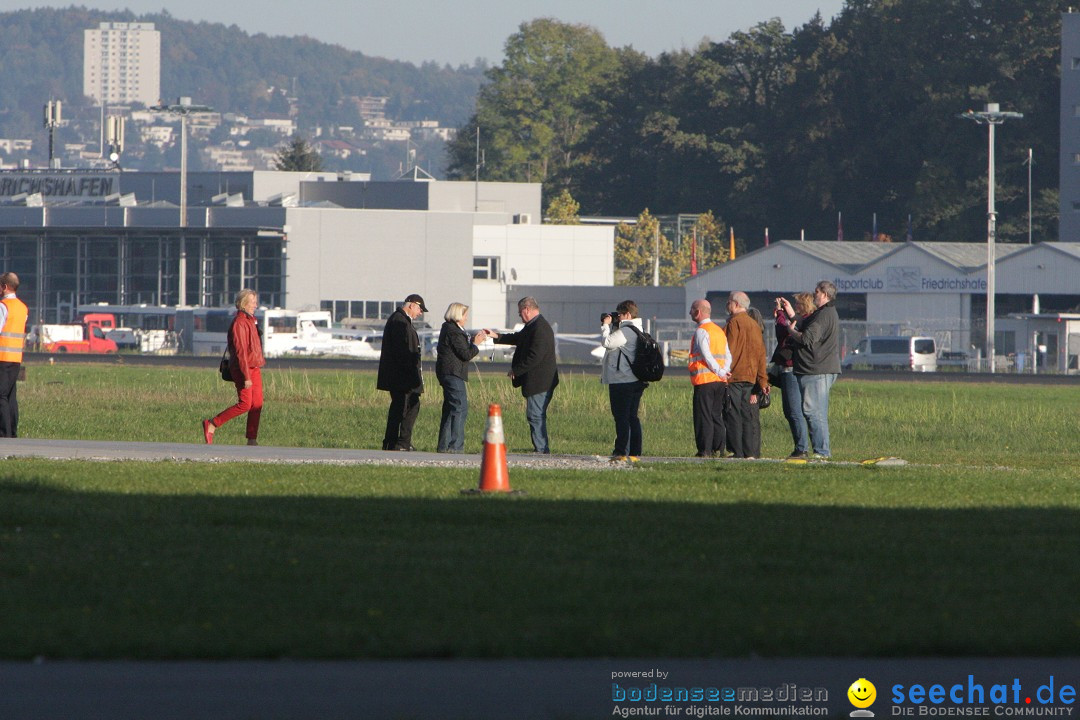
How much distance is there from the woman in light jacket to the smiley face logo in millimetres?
11195

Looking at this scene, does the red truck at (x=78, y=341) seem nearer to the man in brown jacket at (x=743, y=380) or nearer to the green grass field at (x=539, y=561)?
the man in brown jacket at (x=743, y=380)

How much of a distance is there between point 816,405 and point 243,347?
5910 millimetres

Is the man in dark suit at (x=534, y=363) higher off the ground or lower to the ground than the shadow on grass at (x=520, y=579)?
higher

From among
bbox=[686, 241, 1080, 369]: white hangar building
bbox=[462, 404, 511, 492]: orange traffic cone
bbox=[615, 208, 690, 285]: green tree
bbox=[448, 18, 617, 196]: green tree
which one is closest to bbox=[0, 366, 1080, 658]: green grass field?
bbox=[462, 404, 511, 492]: orange traffic cone

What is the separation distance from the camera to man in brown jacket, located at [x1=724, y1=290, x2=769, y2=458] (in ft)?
57.4

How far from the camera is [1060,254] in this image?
65.2 metres

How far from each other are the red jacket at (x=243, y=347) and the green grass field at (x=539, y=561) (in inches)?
80.9

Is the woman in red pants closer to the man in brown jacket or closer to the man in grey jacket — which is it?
the man in brown jacket

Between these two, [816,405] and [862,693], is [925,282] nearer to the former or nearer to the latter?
[816,405]

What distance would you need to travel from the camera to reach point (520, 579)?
29.8 ft

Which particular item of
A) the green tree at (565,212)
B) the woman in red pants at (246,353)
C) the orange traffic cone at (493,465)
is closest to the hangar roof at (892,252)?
the green tree at (565,212)

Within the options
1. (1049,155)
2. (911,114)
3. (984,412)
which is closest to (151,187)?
(911,114)

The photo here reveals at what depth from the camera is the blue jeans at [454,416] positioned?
17969 mm

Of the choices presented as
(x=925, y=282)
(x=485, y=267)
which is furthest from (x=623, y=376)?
(x=485, y=267)
